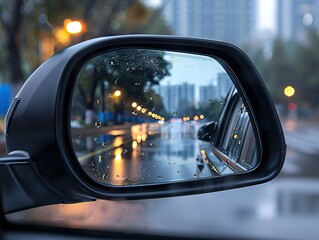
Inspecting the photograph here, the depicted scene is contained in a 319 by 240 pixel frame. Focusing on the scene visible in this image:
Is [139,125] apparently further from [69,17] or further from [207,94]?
[69,17]

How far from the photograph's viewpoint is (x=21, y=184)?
1.79 m

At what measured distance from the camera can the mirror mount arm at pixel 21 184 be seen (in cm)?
174

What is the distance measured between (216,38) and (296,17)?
3132 centimetres

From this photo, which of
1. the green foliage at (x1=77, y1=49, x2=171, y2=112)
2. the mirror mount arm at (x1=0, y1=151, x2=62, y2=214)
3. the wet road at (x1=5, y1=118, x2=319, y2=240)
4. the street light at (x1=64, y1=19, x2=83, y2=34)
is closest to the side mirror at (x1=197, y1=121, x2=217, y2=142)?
the green foliage at (x1=77, y1=49, x2=171, y2=112)

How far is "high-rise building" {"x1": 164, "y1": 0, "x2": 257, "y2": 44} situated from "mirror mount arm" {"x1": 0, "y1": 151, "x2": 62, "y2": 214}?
19863 millimetres

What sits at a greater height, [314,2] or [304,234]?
[314,2]

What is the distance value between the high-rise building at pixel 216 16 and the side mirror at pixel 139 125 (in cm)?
1909

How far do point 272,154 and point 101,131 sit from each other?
2.83ft

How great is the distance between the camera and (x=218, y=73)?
7.84ft

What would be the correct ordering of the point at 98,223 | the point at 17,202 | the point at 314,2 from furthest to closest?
1. the point at 314,2
2. the point at 98,223
3. the point at 17,202

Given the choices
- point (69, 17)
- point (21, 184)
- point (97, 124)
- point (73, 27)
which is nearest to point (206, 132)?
point (97, 124)

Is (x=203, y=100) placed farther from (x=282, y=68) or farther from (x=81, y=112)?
(x=282, y=68)

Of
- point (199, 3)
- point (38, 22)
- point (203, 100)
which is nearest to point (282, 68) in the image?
point (199, 3)

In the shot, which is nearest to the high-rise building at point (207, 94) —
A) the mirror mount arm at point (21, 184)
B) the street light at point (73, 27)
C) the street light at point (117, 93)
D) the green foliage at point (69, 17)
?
the street light at point (117, 93)
